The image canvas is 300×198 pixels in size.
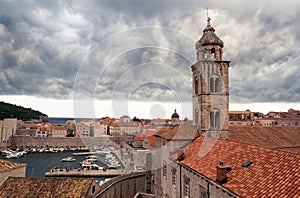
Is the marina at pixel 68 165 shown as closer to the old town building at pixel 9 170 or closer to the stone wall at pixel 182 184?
the stone wall at pixel 182 184

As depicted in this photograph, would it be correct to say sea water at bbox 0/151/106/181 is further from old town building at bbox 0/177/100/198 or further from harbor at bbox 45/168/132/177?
old town building at bbox 0/177/100/198

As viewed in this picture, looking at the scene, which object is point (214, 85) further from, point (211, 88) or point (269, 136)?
point (269, 136)

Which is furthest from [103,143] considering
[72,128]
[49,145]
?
[72,128]

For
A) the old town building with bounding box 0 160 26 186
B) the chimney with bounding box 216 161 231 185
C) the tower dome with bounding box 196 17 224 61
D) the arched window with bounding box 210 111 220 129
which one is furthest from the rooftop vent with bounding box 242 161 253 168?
the old town building with bounding box 0 160 26 186

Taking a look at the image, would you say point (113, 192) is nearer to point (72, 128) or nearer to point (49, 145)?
point (49, 145)

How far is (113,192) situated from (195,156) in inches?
375

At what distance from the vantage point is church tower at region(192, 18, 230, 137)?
2423 cm

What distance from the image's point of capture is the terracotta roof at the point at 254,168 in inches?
371

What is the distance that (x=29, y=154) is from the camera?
82.1 metres

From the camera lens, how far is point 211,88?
24750 mm

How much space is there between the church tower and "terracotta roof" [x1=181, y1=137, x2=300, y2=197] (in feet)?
23.5

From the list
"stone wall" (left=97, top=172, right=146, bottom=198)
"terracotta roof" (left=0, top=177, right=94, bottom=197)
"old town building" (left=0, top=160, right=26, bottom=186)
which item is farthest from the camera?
"stone wall" (left=97, top=172, right=146, bottom=198)

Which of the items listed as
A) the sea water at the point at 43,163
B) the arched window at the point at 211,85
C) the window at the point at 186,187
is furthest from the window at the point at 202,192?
the sea water at the point at 43,163

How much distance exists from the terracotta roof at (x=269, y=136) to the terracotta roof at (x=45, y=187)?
47.4 ft
